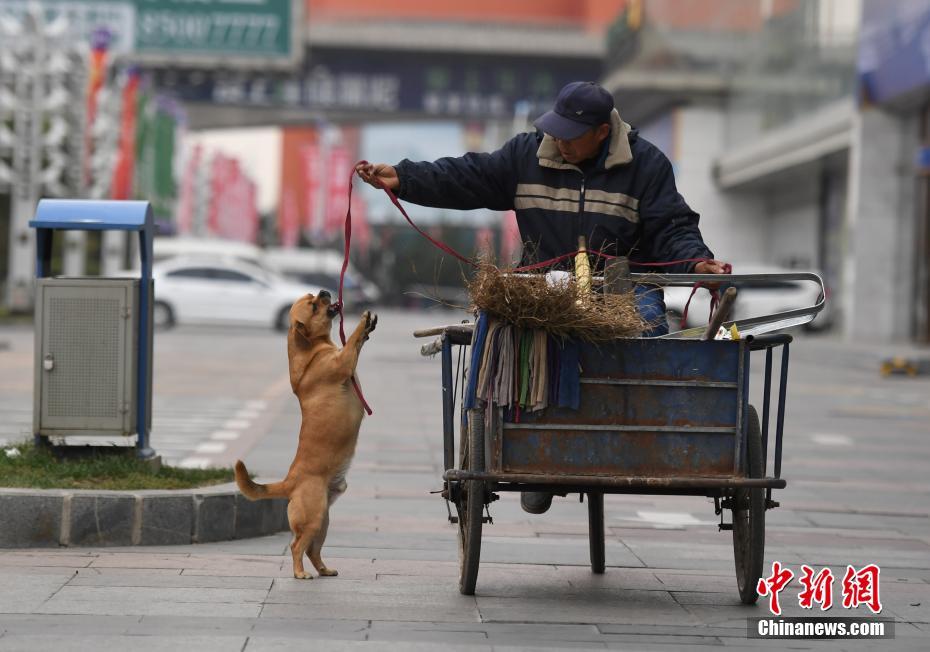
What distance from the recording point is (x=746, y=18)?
163ft

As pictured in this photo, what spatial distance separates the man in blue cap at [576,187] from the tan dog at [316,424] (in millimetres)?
594

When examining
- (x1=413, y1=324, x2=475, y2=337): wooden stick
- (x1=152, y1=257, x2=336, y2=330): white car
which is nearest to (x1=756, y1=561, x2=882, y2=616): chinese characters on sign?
(x1=413, y1=324, x2=475, y2=337): wooden stick

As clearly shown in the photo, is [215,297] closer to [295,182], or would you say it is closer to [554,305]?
[554,305]

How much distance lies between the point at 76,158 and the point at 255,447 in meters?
28.2

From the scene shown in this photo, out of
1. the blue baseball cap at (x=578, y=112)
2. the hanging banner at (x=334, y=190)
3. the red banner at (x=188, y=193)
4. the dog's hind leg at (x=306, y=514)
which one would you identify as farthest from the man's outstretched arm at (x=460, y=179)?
the hanging banner at (x=334, y=190)

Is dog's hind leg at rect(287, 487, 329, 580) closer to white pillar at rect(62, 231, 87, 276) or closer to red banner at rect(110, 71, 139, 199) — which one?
white pillar at rect(62, 231, 87, 276)

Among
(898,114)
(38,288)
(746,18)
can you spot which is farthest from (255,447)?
(746,18)

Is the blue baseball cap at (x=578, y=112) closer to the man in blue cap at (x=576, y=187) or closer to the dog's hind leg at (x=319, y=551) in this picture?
the man in blue cap at (x=576, y=187)

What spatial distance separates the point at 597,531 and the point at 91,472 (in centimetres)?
247

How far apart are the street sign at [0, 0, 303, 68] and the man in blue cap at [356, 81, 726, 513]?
5518cm

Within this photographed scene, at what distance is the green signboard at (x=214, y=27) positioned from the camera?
60.6 metres

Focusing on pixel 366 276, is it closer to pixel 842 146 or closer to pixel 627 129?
pixel 842 146

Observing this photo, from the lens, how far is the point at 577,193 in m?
6.38

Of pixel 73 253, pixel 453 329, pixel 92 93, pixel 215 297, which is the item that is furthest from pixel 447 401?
pixel 92 93
